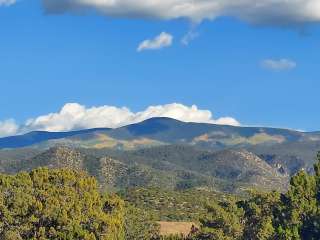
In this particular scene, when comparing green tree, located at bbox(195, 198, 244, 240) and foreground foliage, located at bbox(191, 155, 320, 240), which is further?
green tree, located at bbox(195, 198, 244, 240)

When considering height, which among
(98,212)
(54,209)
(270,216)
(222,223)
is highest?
(54,209)

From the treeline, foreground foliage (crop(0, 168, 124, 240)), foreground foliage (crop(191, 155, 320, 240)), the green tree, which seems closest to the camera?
foreground foliage (crop(0, 168, 124, 240))

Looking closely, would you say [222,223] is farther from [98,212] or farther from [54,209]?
[54,209]

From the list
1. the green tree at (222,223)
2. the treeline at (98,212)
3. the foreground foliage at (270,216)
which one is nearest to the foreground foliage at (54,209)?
the treeline at (98,212)

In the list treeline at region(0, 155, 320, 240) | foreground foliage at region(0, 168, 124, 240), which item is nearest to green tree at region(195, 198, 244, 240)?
treeline at region(0, 155, 320, 240)

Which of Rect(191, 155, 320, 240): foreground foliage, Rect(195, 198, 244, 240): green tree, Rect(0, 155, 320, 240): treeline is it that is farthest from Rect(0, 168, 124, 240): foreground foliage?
Rect(191, 155, 320, 240): foreground foliage

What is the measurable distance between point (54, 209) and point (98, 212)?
8680 millimetres

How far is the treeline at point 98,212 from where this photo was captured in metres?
134

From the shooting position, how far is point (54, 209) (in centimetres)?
13488

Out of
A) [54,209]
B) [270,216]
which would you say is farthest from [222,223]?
[54,209]

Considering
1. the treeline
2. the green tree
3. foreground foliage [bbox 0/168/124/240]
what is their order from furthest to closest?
the green tree → the treeline → foreground foliage [bbox 0/168/124/240]

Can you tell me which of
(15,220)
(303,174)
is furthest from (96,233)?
(303,174)

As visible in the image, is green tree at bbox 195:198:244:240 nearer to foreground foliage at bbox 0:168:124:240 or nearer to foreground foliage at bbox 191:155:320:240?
foreground foliage at bbox 191:155:320:240

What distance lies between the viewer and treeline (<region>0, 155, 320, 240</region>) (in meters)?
134
